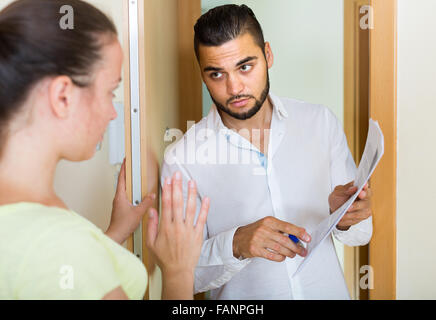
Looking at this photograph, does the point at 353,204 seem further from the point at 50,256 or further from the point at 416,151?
the point at 50,256

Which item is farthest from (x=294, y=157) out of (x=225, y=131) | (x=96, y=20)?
(x=96, y=20)

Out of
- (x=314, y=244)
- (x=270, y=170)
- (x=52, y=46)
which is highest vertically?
(x=52, y=46)

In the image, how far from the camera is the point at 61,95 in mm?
582

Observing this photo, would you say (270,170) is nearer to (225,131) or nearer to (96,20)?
(225,131)

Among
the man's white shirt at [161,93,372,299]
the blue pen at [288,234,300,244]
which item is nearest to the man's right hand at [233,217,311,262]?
the blue pen at [288,234,300,244]

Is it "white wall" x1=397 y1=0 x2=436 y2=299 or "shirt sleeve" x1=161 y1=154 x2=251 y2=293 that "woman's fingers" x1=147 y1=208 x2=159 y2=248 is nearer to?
"shirt sleeve" x1=161 y1=154 x2=251 y2=293

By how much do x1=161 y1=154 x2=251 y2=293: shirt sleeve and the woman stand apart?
14.8 inches

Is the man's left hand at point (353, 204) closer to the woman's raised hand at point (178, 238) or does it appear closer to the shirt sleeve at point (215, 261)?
the shirt sleeve at point (215, 261)

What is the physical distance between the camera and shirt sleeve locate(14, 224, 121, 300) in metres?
0.51

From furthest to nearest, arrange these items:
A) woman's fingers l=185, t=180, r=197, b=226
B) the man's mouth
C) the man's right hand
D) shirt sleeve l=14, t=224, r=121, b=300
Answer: the man's mouth
the man's right hand
woman's fingers l=185, t=180, r=197, b=226
shirt sleeve l=14, t=224, r=121, b=300

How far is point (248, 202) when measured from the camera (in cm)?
109
